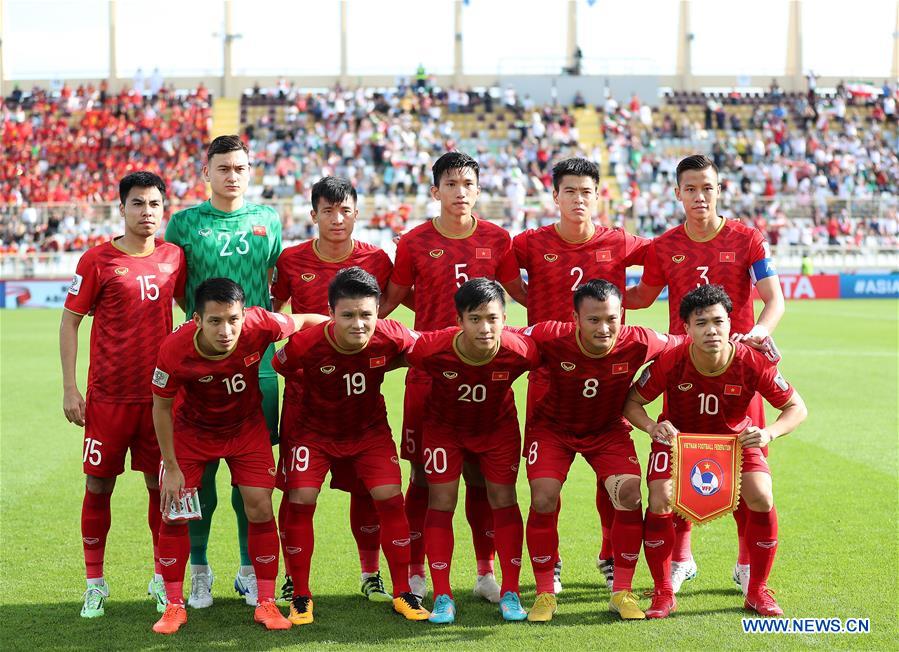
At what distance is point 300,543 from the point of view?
5.30m

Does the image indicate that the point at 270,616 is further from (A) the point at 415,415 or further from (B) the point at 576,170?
(B) the point at 576,170

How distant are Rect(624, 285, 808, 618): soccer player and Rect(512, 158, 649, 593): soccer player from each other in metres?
0.59

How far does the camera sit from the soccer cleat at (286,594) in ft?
18.1

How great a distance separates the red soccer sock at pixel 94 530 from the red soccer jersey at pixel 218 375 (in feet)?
2.20

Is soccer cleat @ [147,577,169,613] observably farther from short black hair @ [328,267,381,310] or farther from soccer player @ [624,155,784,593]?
soccer player @ [624,155,784,593]

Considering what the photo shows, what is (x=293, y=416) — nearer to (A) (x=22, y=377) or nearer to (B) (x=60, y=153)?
(A) (x=22, y=377)

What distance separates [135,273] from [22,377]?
32.8 feet

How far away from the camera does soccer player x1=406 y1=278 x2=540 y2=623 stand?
520cm

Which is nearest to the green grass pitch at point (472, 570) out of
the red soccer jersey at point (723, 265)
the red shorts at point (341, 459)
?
the red shorts at point (341, 459)

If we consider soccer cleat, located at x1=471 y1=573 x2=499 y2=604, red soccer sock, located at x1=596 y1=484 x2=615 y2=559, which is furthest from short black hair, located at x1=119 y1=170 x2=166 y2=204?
red soccer sock, located at x1=596 y1=484 x2=615 y2=559

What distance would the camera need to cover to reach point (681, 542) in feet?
19.3

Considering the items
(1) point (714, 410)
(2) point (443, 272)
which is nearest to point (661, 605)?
(1) point (714, 410)

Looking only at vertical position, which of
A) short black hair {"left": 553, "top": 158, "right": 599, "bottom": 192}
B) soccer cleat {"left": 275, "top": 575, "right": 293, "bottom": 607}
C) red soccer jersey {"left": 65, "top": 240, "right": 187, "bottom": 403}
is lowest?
soccer cleat {"left": 275, "top": 575, "right": 293, "bottom": 607}

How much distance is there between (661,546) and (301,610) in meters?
1.87
